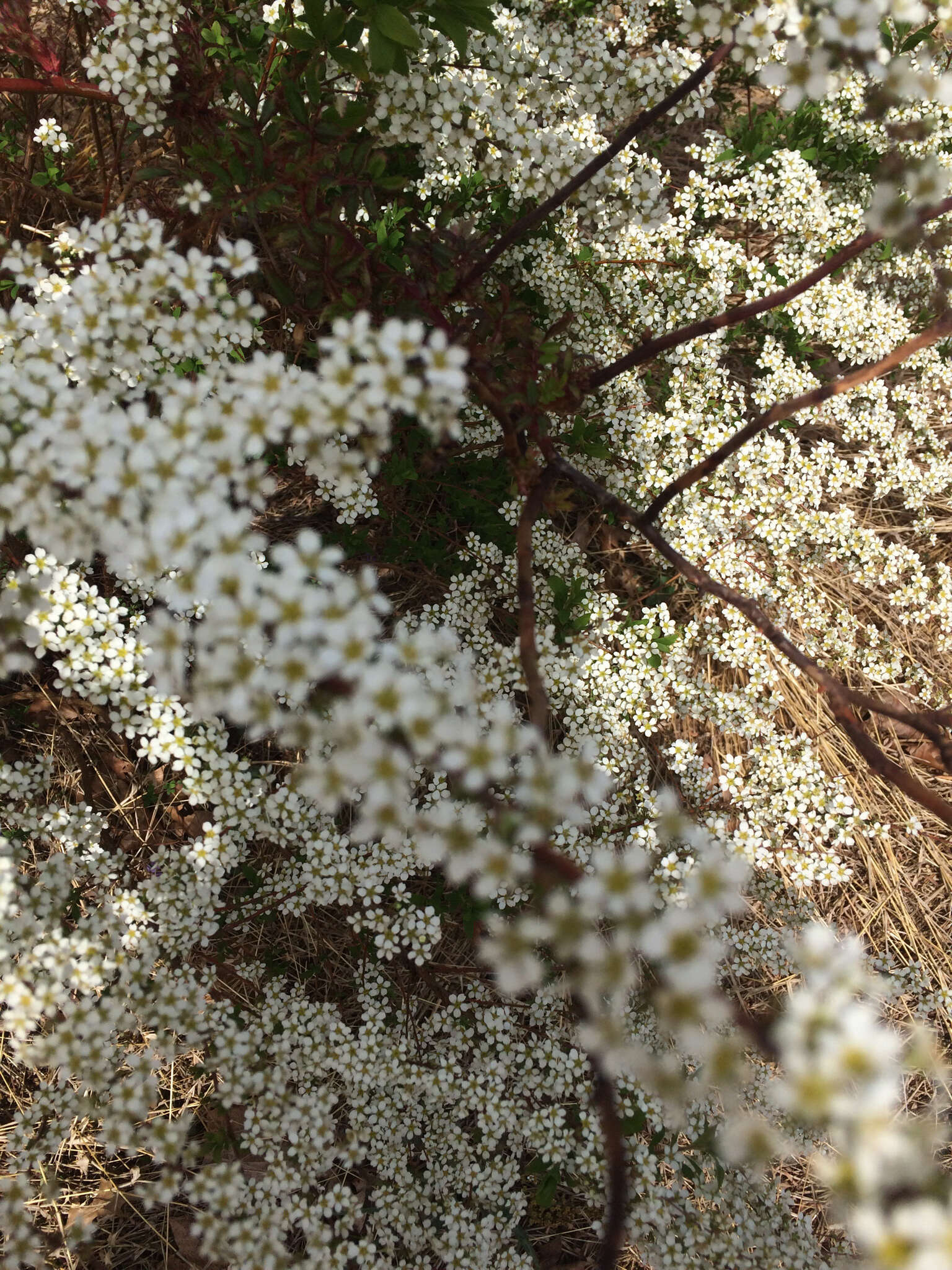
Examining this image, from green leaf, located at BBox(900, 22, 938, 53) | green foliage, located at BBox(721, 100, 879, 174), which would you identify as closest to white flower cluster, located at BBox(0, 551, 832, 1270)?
green foliage, located at BBox(721, 100, 879, 174)

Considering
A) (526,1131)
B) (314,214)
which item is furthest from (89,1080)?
(314,214)

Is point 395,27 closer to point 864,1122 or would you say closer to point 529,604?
point 529,604

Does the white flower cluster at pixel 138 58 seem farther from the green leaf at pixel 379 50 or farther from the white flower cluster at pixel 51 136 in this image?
the white flower cluster at pixel 51 136

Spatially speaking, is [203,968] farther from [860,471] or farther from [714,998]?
[860,471]

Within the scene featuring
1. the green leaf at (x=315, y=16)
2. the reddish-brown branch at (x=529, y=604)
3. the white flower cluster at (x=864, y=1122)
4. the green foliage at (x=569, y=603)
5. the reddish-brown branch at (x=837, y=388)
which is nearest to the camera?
the white flower cluster at (x=864, y=1122)

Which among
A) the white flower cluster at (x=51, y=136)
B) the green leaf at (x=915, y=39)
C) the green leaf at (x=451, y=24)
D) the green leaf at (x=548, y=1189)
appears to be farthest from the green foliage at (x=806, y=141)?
the green leaf at (x=548, y=1189)

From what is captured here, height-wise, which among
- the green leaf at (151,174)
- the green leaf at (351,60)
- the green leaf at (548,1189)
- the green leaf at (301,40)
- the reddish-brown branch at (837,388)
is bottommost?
the green leaf at (548,1189)

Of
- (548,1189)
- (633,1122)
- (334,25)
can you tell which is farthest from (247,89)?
(548,1189)
